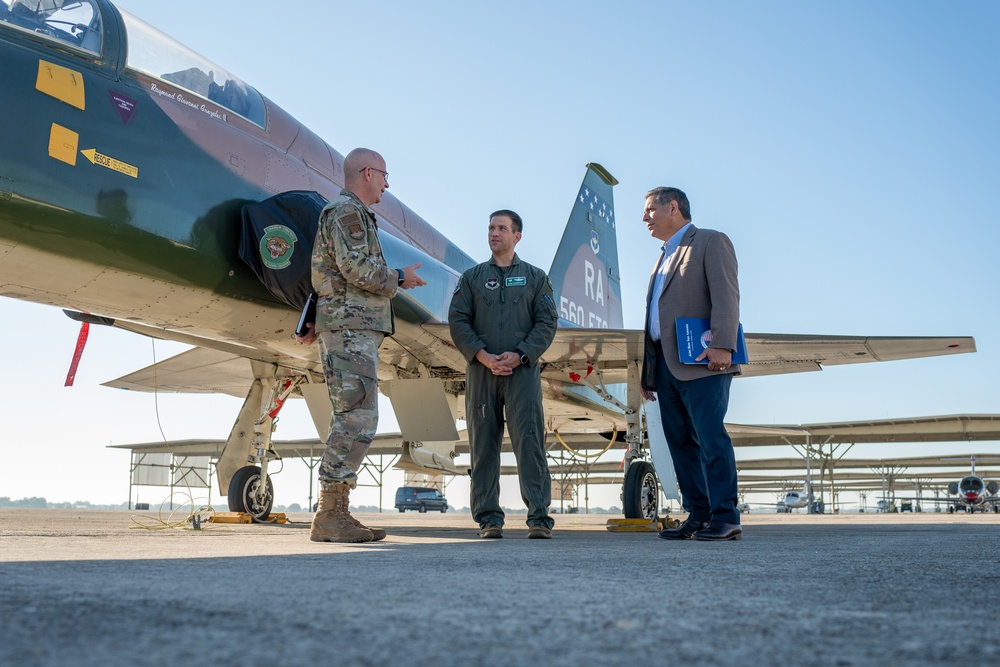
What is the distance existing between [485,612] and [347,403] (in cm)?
313

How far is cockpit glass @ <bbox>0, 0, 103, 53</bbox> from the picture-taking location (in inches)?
194

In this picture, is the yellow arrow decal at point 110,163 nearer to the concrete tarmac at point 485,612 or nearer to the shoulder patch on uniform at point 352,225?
the shoulder patch on uniform at point 352,225

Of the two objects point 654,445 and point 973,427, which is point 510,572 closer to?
point 654,445

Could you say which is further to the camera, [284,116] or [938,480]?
[938,480]

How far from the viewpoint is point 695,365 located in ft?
16.8

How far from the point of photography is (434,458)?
345 inches

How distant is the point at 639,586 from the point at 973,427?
A: 35.8 metres

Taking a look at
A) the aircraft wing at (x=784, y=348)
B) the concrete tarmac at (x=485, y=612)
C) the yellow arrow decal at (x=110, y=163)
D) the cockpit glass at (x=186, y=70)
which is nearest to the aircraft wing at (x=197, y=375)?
the aircraft wing at (x=784, y=348)

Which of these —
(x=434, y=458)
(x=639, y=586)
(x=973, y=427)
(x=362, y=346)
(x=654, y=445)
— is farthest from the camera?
(x=973, y=427)

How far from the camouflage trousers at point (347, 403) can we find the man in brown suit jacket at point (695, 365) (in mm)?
1953

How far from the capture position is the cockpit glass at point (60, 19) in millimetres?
4922

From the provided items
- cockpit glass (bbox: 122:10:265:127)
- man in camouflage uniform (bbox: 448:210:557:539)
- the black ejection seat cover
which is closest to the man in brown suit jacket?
man in camouflage uniform (bbox: 448:210:557:539)

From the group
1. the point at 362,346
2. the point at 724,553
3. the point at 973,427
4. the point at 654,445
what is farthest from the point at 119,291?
the point at 973,427

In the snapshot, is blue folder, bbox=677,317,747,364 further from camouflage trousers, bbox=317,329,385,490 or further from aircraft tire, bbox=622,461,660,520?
aircraft tire, bbox=622,461,660,520
